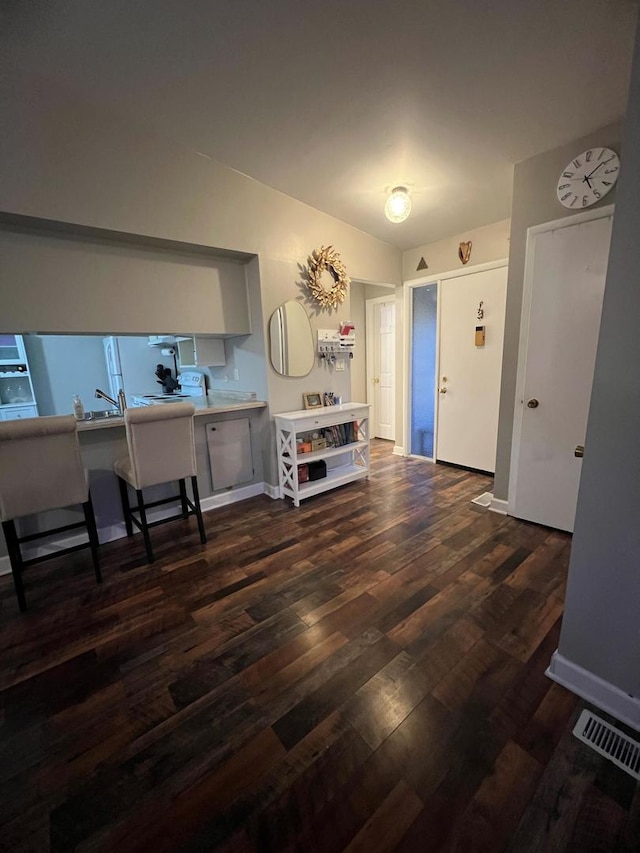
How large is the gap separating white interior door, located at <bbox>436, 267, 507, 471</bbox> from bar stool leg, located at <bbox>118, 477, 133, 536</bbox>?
3.25m

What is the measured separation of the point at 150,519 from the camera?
2.81 m

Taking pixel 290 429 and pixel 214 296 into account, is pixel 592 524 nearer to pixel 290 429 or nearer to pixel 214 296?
pixel 290 429

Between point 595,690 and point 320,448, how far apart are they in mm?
2453

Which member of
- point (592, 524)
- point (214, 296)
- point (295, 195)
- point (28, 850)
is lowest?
point (28, 850)

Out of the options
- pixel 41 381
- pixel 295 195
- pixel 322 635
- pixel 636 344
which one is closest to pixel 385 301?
pixel 295 195

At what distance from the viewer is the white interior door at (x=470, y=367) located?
333cm

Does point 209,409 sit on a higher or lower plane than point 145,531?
higher

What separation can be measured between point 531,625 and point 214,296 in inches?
124

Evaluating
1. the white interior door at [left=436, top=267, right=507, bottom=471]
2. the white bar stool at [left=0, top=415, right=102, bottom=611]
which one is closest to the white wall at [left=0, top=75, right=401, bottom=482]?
the white bar stool at [left=0, top=415, right=102, bottom=611]

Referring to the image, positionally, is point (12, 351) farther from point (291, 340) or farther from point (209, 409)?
point (291, 340)

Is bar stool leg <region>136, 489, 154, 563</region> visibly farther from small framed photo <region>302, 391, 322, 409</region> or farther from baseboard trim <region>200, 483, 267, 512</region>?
Result: small framed photo <region>302, 391, 322, 409</region>

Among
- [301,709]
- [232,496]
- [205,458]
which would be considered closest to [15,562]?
[205,458]

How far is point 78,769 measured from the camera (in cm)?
114

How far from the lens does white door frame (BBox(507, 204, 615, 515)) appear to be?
2.12 meters
